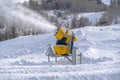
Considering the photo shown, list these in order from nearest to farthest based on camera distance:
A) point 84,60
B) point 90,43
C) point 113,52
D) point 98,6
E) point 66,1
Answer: point 84,60, point 113,52, point 90,43, point 66,1, point 98,6

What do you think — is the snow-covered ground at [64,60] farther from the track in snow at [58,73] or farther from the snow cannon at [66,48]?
the snow cannon at [66,48]

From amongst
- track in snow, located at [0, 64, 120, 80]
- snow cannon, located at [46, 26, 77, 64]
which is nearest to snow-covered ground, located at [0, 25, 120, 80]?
track in snow, located at [0, 64, 120, 80]

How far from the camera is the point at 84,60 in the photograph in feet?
47.2

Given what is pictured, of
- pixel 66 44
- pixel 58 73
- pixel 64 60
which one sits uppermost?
pixel 58 73

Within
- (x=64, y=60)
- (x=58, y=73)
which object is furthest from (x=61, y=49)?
(x=58, y=73)

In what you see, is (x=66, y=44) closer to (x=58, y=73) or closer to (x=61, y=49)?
(x=61, y=49)

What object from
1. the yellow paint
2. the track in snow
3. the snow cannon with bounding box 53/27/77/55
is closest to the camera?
the track in snow

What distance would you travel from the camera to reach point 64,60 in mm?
13688

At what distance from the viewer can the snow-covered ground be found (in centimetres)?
811

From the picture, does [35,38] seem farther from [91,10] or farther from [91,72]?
[91,10]

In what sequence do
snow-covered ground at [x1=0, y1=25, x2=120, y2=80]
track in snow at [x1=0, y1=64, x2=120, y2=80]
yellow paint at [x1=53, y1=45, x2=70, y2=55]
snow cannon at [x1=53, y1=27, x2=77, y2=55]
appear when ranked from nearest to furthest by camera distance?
track in snow at [x1=0, y1=64, x2=120, y2=80], snow-covered ground at [x1=0, y1=25, x2=120, y2=80], snow cannon at [x1=53, y1=27, x2=77, y2=55], yellow paint at [x1=53, y1=45, x2=70, y2=55]

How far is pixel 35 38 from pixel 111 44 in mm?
5001

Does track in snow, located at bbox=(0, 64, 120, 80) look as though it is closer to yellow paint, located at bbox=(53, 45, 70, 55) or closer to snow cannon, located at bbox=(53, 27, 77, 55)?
snow cannon, located at bbox=(53, 27, 77, 55)

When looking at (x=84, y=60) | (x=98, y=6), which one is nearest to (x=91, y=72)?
(x=84, y=60)
